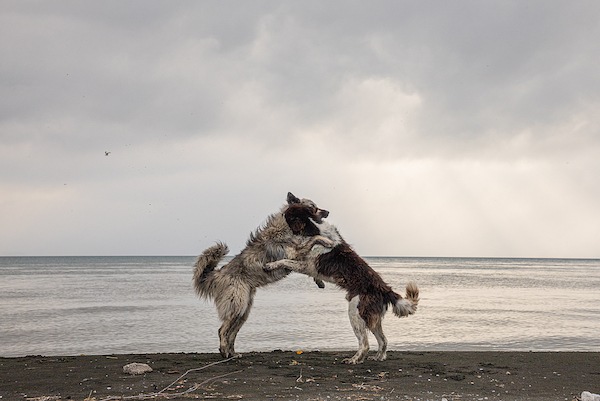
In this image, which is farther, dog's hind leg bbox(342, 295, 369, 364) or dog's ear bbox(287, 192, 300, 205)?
dog's ear bbox(287, 192, 300, 205)

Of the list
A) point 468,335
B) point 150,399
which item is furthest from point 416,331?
point 150,399

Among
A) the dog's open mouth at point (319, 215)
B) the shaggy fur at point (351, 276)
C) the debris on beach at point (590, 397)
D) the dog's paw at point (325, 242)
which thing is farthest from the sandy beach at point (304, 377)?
the dog's open mouth at point (319, 215)

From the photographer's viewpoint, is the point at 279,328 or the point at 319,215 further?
the point at 279,328

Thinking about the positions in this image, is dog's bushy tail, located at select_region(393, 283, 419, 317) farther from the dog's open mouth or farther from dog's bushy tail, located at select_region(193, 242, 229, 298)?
dog's bushy tail, located at select_region(193, 242, 229, 298)

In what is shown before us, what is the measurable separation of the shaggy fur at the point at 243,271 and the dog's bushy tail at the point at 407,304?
3.88 feet

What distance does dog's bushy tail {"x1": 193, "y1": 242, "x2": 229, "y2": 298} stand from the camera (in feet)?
29.1

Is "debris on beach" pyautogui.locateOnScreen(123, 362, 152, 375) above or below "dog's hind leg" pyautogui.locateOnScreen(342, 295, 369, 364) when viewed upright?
below

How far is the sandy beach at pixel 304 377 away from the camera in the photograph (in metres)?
6.30

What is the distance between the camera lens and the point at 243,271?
870cm

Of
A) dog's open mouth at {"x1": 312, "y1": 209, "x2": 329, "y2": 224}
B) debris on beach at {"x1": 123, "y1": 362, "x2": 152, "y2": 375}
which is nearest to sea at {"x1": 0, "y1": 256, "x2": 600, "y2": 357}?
dog's open mouth at {"x1": 312, "y1": 209, "x2": 329, "y2": 224}

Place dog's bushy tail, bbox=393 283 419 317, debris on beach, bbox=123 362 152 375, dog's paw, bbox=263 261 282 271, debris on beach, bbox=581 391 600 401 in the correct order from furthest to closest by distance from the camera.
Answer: dog's paw, bbox=263 261 282 271 < dog's bushy tail, bbox=393 283 419 317 < debris on beach, bbox=123 362 152 375 < debris on beach, bbox=581 391 600 401

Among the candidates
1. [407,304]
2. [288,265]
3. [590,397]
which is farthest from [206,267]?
[590,397]

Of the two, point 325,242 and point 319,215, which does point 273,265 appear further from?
point 319,215

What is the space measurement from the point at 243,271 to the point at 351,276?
164cm
